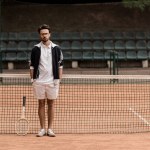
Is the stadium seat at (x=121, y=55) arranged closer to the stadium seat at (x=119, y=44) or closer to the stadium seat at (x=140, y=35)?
the stadium seat at (x=119, y=44)

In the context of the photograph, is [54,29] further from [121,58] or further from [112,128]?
[112,128]

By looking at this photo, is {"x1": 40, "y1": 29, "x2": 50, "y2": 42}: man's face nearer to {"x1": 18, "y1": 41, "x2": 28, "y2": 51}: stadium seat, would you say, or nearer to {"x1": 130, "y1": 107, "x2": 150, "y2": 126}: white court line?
{"x1": 130, "y1": 107, "x2": 150, "y2": 126}: white court line

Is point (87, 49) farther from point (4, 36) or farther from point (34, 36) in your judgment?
point (4, 36)

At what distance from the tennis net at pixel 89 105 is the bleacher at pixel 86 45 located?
3.76 metres

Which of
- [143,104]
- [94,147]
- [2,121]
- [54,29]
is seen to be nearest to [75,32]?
[54,29]

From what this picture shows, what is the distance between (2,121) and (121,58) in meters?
10.3

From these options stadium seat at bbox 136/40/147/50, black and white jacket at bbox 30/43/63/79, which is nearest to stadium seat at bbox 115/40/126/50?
stadium seat at bbox 136/40/147/50

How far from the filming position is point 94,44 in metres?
19.8

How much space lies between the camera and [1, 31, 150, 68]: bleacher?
18.7m

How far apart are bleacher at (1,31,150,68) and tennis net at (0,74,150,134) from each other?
376cm

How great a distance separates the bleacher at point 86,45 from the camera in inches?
737

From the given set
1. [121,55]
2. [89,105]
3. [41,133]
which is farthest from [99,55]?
[41,133]

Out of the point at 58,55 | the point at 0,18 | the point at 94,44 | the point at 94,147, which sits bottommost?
the point at 94,147

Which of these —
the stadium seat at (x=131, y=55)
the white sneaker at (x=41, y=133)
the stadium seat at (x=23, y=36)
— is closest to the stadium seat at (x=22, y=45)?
the stadium seat at (x=23, y=36)
